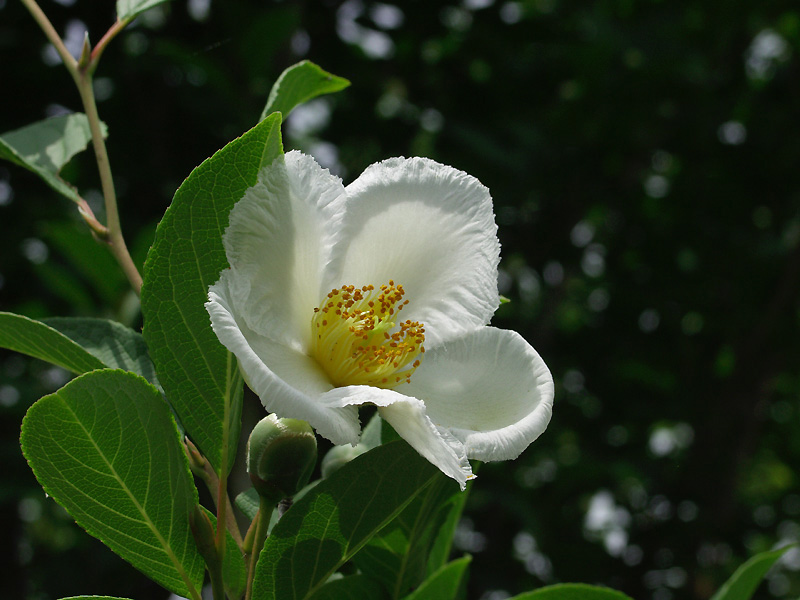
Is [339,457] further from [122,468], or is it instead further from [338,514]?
[122,468]

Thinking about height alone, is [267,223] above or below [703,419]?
above

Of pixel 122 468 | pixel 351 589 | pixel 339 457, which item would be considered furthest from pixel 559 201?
pixel 122 468

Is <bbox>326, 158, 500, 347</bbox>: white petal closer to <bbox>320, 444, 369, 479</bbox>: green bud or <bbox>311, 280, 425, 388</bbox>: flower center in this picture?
<bbox>311, 280, 425, 388</bbox>: flower center

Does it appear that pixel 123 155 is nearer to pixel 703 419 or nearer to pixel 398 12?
pixel 398 12

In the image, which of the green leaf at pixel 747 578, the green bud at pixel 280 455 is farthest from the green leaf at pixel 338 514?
the green leaf at pixel 747 578

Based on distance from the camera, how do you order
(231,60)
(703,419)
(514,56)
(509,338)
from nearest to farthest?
(509,338) < (231,60) < (514,56) < (703,419)

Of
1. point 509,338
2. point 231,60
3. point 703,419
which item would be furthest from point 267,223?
point 703,419
